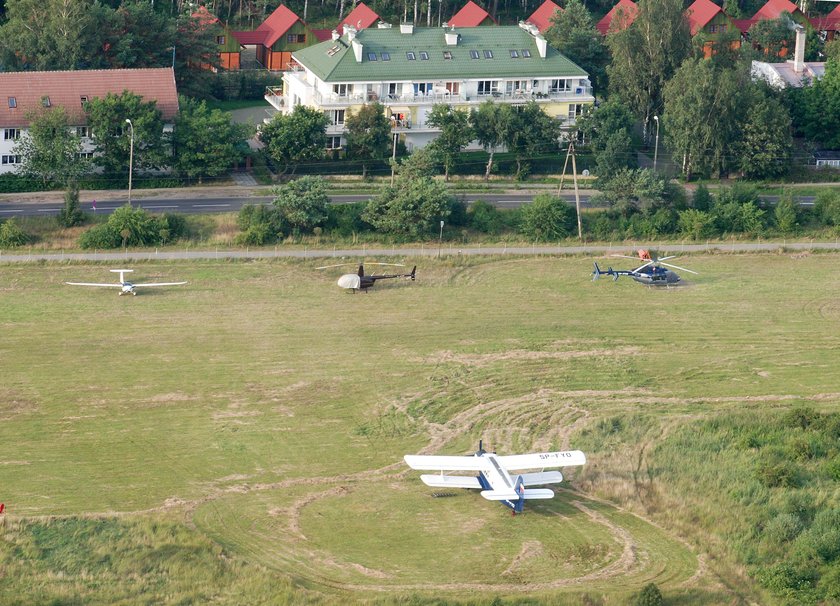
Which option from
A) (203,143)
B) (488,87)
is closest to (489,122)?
(488,87)

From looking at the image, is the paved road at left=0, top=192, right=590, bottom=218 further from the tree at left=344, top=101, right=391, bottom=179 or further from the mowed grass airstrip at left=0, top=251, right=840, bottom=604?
the mowed grass airstrip at left=0, top=251, right=840, bottom=604

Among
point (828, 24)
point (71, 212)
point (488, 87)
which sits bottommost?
point (71, 212)

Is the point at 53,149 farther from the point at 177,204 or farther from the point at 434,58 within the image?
the point at 434,58

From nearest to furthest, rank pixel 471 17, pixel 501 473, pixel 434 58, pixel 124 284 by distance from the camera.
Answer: pixel 501 473 → pixel 124 284 → pixel 434 58 → pixel 471 17

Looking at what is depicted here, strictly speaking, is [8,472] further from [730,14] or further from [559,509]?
[730,14]

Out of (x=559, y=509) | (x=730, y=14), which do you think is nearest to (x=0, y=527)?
(x=559, y=509)

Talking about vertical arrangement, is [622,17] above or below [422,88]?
above

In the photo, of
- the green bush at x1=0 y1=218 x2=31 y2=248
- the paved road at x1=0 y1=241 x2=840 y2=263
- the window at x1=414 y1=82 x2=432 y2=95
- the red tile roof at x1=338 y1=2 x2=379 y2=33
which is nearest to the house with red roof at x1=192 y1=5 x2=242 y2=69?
the red tile roof at x1=338 y1=2 x2=379 y2=33

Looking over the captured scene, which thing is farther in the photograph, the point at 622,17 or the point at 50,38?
the point at 622,17

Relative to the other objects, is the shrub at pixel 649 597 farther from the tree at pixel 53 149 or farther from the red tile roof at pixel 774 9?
the red tile roof at pixel 774 9
